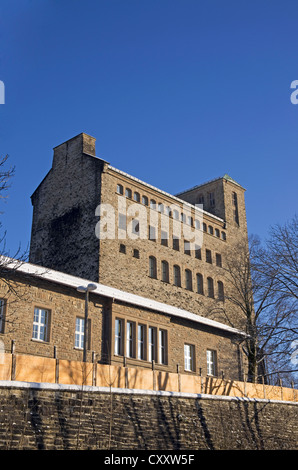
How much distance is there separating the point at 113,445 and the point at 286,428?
12.4 metres

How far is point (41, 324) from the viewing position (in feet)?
78.6

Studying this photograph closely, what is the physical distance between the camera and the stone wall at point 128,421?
15.2 metres

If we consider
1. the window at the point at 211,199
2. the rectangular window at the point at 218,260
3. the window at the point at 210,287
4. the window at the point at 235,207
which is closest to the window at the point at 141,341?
the window at the point at 210,287

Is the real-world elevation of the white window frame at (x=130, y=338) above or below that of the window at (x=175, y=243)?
below

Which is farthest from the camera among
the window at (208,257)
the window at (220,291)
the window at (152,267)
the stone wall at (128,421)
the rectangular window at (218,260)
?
the rectangular window at (218,260)

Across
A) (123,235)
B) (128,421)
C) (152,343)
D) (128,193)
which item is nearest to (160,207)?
(128,193)

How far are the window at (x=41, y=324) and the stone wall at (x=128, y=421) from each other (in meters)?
6.17

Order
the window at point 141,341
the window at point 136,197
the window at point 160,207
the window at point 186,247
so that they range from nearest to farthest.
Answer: the window at point 141,341
the window at point 136,197
the window at point 160,207
the window at point 186,247

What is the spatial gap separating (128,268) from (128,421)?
22.0m

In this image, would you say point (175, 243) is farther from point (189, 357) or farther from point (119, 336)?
point (119, 336)

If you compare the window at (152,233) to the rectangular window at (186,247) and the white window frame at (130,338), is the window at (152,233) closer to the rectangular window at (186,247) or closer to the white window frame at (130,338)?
the rectangular window at (186,247)

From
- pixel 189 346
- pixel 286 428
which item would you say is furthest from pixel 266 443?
pixel 189 346

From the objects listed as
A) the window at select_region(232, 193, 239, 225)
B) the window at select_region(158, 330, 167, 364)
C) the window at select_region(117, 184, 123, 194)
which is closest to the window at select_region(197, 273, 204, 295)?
the window at select_region(232, 193, 239, 225)

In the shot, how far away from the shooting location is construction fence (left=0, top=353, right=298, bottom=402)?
651 inches
